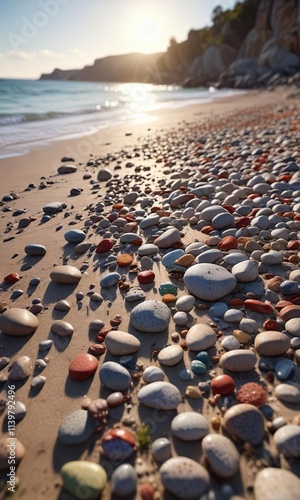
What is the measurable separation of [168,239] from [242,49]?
53101mm

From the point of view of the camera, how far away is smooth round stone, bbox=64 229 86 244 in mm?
3139

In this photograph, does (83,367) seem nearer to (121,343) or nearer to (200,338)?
(121,343)

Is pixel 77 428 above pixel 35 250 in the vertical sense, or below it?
below

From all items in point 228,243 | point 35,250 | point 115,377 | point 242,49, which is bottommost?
point 115,377

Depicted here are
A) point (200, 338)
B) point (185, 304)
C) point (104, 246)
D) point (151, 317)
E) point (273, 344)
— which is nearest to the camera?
point (273, 344)

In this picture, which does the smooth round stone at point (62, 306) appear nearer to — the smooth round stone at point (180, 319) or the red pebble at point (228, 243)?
the smooth round stone at point (180, 319)

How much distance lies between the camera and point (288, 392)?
1536 millimetres

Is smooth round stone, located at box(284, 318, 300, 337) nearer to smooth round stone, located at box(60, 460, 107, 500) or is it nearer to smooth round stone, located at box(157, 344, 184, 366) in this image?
smooth round stone, located at box(157, 344, 184, 366)

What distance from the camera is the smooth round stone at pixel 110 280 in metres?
2.46

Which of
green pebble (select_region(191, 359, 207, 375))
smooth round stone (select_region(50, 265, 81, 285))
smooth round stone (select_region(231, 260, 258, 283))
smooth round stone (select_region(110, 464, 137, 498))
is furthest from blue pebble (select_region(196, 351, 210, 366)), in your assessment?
smooth round stone (select_region(50, 265, 81, 285))

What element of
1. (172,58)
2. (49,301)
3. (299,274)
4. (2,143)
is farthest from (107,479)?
(172,58)

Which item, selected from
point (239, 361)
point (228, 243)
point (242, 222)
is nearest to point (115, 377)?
point (239, 361)

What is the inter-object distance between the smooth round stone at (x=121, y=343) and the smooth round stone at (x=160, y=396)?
0.29 meters

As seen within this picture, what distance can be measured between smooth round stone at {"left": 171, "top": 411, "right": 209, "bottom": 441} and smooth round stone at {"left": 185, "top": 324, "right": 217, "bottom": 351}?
0.43 metres
